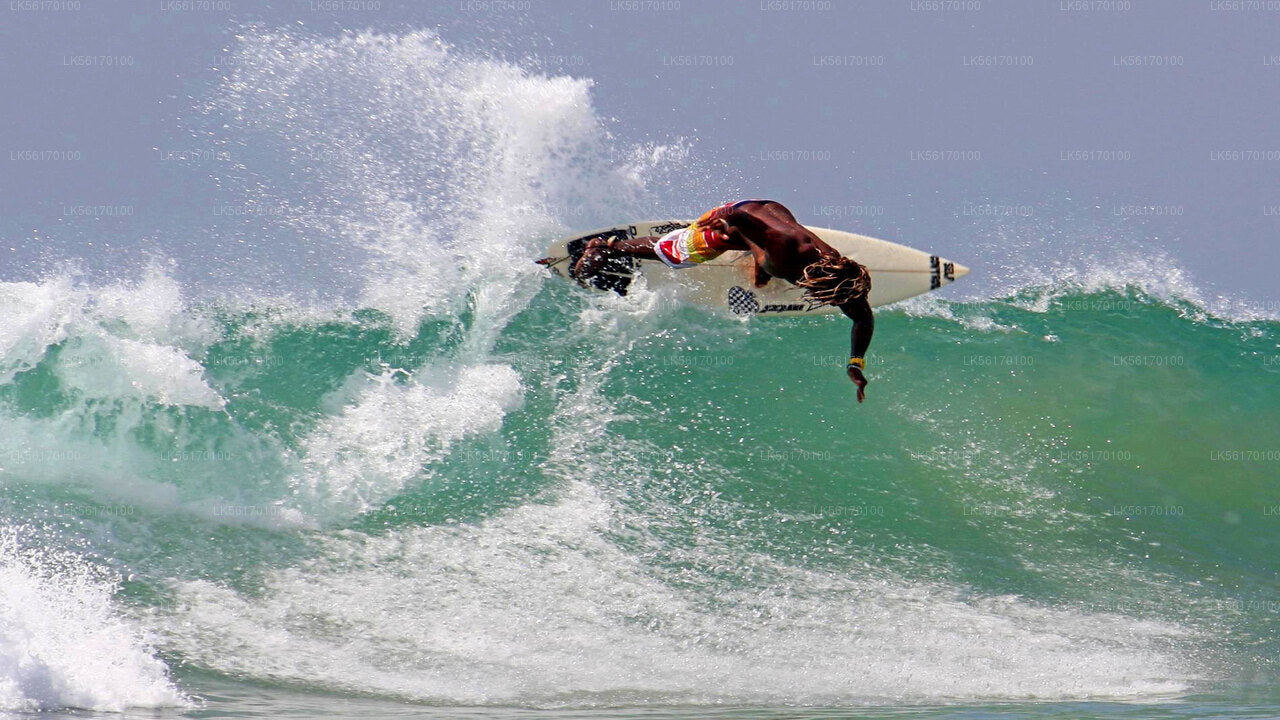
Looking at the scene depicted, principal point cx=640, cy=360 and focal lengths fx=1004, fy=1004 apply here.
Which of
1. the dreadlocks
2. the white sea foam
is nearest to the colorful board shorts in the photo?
the dreadlocks

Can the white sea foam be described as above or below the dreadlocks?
below

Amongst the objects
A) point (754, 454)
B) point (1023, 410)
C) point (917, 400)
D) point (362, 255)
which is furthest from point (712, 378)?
point (362, 255)

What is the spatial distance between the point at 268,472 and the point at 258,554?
74 centimetres

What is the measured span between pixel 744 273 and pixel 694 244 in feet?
3.09

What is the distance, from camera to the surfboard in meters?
7.74

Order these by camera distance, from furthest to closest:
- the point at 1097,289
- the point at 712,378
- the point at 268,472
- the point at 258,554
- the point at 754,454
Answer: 1. the point at 1097,289
2. the point at 712,378
3. the point at 754,454
4. the point at 268,472
5. the point at 258,554

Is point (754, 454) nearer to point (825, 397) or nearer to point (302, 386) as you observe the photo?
point (825, 397)

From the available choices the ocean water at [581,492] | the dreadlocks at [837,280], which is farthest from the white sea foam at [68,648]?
the dreadlocks at [837,280]

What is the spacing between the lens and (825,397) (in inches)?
315

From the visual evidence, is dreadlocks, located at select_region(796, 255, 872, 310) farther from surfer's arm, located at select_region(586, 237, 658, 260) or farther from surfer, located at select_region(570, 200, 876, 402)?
surfer's arm, located at select_region(586, 237, 658, 260)

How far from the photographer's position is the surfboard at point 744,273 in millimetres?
7738

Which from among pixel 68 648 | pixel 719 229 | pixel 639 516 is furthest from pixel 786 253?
pixel 68 648

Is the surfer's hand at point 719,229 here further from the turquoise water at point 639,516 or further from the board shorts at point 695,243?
the turquoise water at point 639,516

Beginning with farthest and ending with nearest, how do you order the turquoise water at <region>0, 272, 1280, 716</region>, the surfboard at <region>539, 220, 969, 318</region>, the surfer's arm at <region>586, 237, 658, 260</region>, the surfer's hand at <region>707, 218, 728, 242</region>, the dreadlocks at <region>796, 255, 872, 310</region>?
the surfboard at <region>539, 220, 969, 318</region>
the surfer's arm at <region>586, 237, 658, 260</region>
the surfer's hand at <region>707, 218, 728, 242</region>
the dreadlocks at <region>796, 255, 872, 310</region>
the turquoise water at <region>0, 272, 1280, 716</region>
